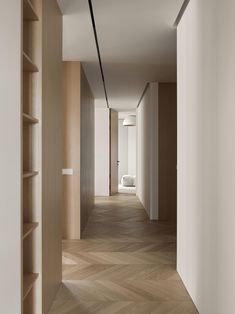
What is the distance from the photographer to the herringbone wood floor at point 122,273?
309cm

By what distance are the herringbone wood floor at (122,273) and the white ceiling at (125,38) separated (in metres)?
2.64

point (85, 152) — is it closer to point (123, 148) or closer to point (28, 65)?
point (28, 65)

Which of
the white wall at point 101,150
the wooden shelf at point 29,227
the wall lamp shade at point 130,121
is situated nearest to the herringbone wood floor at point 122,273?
the wooden shelf at point 29,227

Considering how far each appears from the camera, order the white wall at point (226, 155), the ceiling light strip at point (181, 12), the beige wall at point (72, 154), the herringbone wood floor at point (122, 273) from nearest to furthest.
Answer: the white wall at point (226, 155), the herringbone wood floor at point (122, 273), the ceiling light strip at point (181, 12), the beige wall at point (72, 154)

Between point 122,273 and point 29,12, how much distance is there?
2.68 metres

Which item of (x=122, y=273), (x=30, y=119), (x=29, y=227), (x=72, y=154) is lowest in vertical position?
(x=122, y=273)

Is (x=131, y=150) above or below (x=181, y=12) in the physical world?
below

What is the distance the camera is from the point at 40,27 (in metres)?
2.64

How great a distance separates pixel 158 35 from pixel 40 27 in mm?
2080

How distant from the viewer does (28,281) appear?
246 centimetres

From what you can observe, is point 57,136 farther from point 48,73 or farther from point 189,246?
point 189,246

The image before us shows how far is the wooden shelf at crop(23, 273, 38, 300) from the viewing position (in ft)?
7.63

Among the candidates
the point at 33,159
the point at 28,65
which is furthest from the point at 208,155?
the point at 28,65

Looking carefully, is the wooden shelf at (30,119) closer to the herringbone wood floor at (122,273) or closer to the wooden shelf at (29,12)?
the wooden shelf at (29,12)
